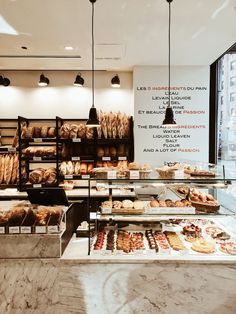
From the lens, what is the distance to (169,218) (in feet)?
8.66

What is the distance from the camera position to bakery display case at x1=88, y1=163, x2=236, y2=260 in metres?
2.37

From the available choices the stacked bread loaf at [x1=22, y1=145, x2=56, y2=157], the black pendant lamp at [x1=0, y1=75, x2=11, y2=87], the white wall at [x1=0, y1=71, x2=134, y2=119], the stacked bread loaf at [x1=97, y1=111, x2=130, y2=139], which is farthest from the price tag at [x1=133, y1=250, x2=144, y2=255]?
the black pendant lamp at [x1=0, y1=75, x2=11, y2=87]

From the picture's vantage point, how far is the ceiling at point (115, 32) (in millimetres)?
2908

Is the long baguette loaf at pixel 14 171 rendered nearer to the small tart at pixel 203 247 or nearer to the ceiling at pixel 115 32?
the ceiling at pixel 115 32

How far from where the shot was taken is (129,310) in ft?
7.31

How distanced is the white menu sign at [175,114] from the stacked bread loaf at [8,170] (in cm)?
203

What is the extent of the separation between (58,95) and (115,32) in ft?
6.99

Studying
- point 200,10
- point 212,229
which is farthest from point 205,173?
point 200,10

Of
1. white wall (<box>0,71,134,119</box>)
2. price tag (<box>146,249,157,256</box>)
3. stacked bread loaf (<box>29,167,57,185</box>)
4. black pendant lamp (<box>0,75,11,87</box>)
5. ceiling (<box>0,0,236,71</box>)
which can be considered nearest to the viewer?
price tag (<box>146,249,157,256</box>)

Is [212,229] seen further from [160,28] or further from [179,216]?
[160,28]

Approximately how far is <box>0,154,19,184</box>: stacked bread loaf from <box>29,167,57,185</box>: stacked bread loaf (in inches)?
13.6

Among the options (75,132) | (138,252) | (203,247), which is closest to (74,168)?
(75,132)

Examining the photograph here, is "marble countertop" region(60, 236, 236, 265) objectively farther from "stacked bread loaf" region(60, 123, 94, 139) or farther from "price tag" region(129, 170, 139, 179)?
"stacked bread loaf" region(60, 123, 94, 139)

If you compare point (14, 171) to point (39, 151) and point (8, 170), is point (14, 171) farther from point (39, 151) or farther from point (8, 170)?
point (39, 151)
